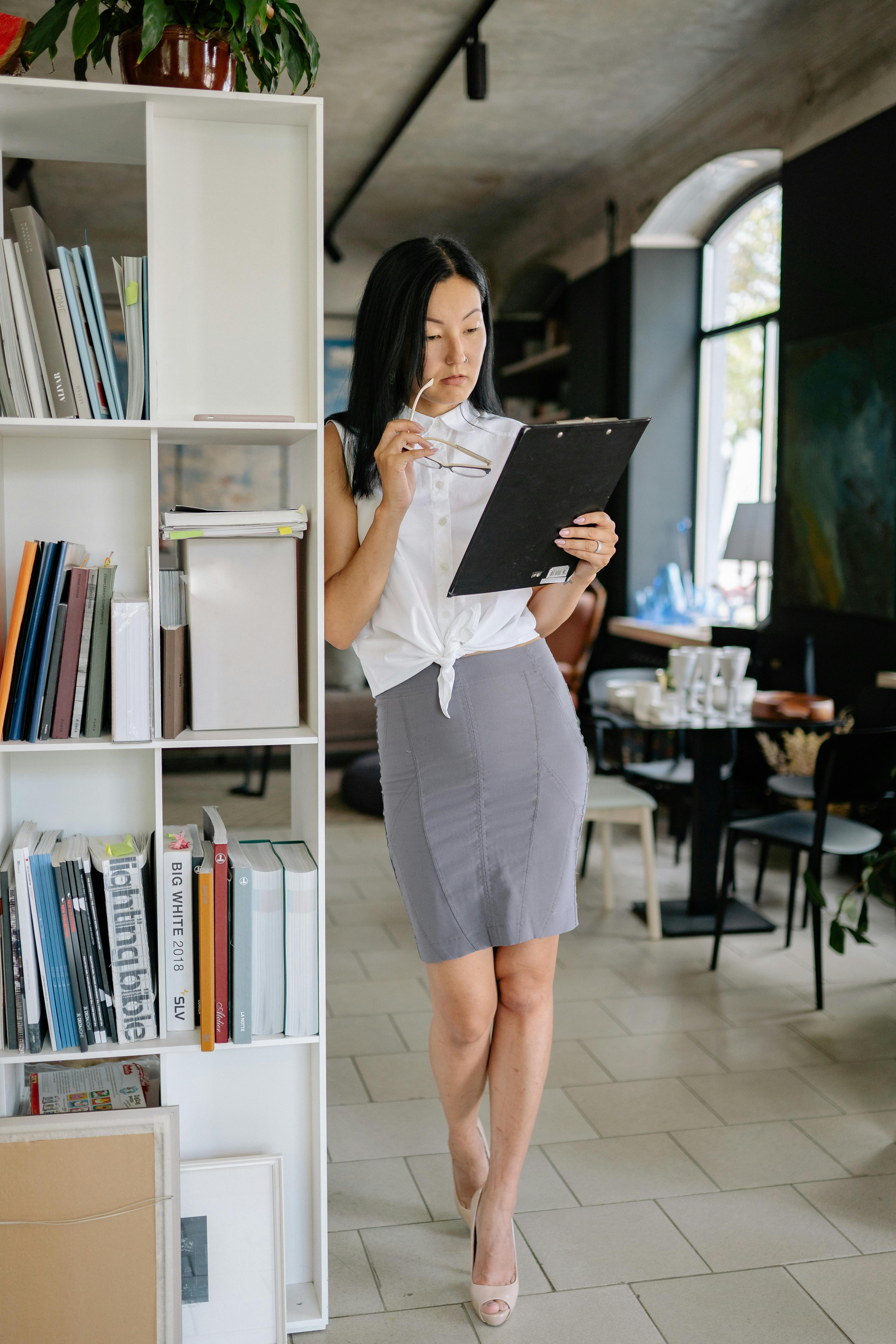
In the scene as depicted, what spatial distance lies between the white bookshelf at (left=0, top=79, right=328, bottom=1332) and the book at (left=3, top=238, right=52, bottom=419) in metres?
0.06

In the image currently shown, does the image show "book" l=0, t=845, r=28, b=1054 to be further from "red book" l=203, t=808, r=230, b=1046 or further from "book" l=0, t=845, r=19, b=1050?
"red book" l=203, t=808, r=230, b=1046

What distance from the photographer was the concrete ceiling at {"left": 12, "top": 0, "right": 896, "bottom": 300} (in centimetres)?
476

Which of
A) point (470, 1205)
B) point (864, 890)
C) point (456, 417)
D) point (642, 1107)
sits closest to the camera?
point (456, 417)

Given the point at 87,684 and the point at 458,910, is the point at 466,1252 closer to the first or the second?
the point at 458,910

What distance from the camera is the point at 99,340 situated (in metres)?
1.78

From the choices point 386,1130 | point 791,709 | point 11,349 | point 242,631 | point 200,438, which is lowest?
point 386,1130

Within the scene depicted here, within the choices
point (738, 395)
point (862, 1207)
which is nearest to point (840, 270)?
point (738, 395)

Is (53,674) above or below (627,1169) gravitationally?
above

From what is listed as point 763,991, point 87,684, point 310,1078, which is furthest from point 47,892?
point 763,991

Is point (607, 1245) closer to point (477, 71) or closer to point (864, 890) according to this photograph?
point (864, 890)

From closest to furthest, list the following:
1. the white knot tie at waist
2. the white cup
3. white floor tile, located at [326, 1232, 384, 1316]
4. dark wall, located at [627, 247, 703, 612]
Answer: the white knot tie at waist
white floor tile, located at [326, 1232, 384, 1316]
the white cup
dark wall, located at [627, 247, 703, 612]

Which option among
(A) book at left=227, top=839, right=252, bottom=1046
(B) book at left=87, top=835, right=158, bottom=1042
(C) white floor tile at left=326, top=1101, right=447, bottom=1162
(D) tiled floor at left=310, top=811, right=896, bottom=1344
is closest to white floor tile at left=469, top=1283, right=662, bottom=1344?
(D) tiled floor at left=310, top=811, right=896, bottom=1344

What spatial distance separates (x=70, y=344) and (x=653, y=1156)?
2050mm

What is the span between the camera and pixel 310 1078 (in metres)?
2.00
